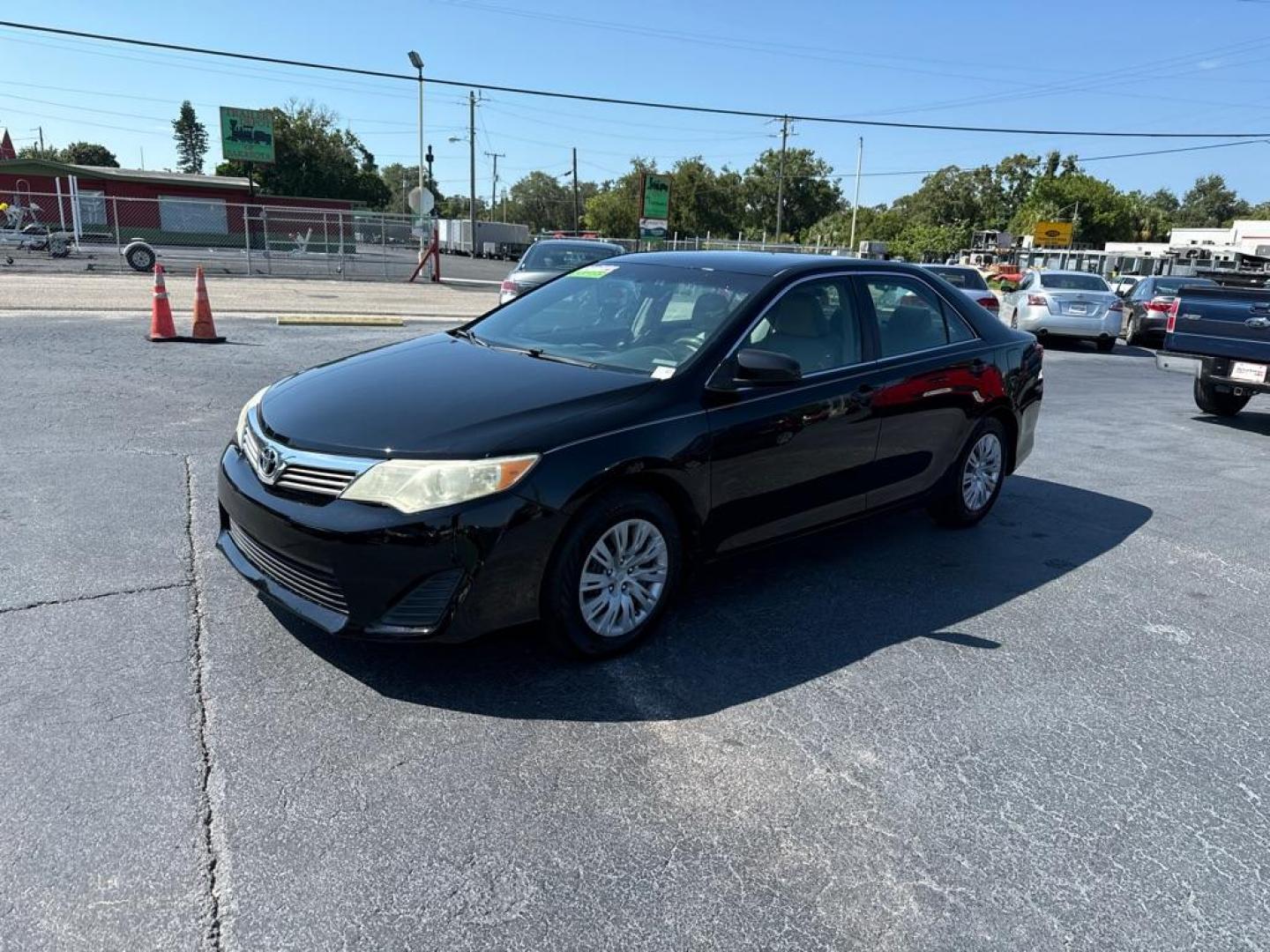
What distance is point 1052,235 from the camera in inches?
2640

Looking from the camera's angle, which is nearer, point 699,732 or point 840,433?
point 699,732

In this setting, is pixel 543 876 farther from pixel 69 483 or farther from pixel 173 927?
pixel 69 483

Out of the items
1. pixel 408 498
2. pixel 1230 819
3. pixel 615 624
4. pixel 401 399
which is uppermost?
pixel 401 399

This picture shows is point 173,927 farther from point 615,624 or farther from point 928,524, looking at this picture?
point 928,524

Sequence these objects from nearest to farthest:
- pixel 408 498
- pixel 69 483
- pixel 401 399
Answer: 1. pixel 408 498
2. pixel 401 399
3. pixel 69 483

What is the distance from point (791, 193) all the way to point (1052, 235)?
3535cm

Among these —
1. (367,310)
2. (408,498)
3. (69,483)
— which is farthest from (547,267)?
(408,498)

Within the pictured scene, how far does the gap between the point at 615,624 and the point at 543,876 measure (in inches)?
50.9

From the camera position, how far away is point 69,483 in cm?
546

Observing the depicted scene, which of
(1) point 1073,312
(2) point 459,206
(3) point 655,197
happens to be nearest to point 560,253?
(1) point 1073,312

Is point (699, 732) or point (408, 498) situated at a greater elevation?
point (408, 498)

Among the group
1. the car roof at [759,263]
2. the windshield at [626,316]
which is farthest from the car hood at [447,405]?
the car roof at [759,263]

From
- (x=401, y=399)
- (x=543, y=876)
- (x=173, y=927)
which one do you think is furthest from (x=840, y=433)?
(x=173, y=927)

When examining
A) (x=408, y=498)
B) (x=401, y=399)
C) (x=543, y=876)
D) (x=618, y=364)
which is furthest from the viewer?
(x=618, y=364)
